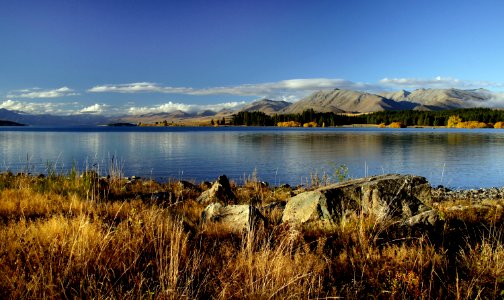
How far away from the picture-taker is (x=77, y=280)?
5.21 metres

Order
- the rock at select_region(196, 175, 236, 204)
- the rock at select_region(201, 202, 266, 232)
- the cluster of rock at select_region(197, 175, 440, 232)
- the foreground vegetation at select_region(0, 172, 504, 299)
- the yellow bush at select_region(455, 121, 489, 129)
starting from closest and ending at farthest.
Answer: the foreground vegetation at select_region(0, 172, 504, 299)
the rock at select_region(201, 202, 266, 232)
the cluster of rock at select_region(197, 175, 440, 232)
the rock at select_region(196, 175, 236, 204)
the yellow bush at select_region(455, 121, 489, 129)

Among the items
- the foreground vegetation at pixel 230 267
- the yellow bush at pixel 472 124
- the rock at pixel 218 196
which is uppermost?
the yellow bush at pixel 472 124

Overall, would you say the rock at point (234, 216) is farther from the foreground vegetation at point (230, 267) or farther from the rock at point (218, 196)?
the rock at point (218, 196)

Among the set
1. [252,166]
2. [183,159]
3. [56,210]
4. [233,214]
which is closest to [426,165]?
[252,166]

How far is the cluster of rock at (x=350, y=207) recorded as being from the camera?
8641 millimetres

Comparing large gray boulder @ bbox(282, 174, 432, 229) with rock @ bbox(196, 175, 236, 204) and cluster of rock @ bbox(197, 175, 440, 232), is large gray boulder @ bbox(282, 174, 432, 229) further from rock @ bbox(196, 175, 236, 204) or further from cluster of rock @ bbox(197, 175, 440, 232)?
rock @ bbox(196, 175, 236, 204)

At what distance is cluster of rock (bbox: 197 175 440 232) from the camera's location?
28.3 feet

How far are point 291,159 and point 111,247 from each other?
3694cm

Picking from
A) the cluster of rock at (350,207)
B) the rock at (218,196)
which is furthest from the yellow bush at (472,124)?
the cluster of rock at (350,207)

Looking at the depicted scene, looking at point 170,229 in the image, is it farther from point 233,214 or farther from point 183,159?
point 183,159

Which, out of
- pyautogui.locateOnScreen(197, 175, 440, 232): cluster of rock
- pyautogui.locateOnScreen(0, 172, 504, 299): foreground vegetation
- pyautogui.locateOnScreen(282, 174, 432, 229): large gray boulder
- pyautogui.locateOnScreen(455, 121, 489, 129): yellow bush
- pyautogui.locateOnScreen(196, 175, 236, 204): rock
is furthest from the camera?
pyautogui.locateOnScreen(455, 121, 489, 129): yellow bush

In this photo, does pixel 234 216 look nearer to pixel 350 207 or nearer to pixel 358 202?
pixel 350 207

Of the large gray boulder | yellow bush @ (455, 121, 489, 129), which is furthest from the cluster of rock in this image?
yellow bush @ (455, 121, 489, 129)

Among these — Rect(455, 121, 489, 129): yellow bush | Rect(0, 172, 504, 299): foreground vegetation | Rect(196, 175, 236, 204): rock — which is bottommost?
Rect(196, 175, 236, 204): rock
